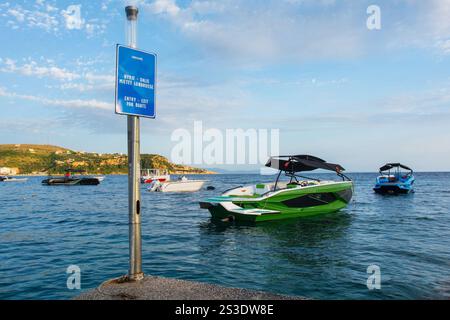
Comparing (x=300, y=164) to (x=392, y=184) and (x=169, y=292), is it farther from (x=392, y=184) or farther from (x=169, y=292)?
(x=392, y=184)

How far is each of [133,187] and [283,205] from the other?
15845mm

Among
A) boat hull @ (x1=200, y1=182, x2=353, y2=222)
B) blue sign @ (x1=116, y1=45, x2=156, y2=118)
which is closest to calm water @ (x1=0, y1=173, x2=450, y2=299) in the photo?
boat hull @ (x1=200, y1=182, x2=353, y2=222)

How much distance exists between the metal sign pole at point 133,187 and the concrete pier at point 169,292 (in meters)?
0.41

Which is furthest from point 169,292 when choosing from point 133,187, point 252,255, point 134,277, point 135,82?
point 252,255

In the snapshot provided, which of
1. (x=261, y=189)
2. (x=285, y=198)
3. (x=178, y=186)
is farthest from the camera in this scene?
(x=178, y=186)

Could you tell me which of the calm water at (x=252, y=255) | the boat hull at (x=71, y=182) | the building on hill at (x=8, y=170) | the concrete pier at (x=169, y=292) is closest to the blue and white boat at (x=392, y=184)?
the calm water at (x=252, y=255)

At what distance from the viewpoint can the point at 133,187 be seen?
636 centimetres

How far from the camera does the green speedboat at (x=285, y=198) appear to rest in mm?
20312

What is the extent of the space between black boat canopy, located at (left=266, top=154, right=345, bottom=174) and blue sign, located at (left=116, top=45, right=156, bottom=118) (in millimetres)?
17413

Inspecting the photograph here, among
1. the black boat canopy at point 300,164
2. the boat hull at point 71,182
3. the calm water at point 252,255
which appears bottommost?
the boat hull at point 71,182

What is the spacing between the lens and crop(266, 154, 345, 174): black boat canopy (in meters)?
22.7

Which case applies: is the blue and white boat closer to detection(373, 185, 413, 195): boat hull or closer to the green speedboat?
detection(373, 185, 413, 195): boat hull

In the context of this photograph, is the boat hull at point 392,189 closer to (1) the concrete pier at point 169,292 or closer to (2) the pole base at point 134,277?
(1) the concrete pier at point 169,292
